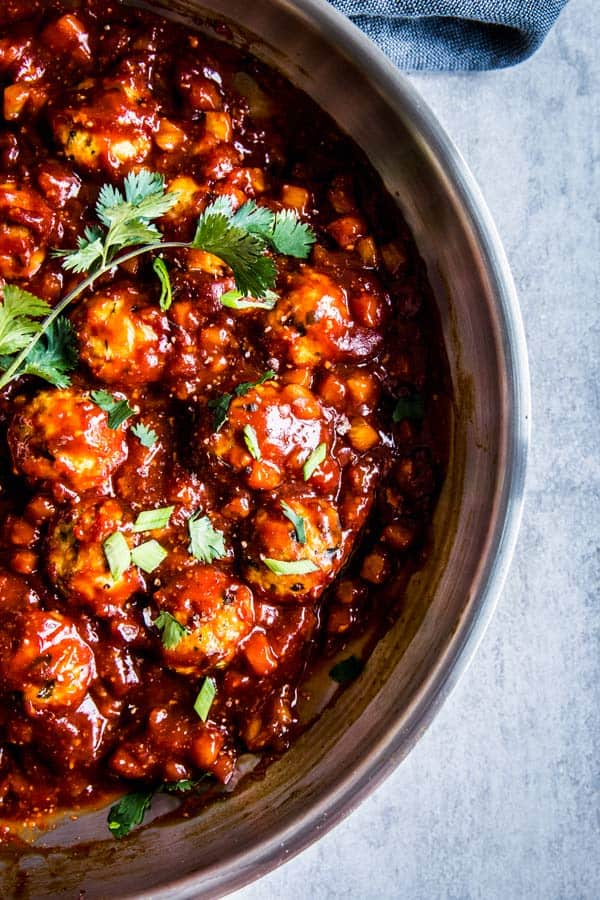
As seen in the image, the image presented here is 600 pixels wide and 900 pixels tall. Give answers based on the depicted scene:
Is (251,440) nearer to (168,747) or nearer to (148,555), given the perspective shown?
(148,555)

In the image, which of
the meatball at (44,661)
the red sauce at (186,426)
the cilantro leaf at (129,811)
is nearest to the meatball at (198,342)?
the red sauce at (186,426)

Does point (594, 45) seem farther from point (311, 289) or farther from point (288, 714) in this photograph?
point (288, 714)

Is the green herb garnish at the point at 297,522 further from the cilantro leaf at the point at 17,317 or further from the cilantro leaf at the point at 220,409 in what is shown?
the cilantro leaf at the point at 17,317

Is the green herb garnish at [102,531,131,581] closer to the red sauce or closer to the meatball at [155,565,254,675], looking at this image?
the red sauce

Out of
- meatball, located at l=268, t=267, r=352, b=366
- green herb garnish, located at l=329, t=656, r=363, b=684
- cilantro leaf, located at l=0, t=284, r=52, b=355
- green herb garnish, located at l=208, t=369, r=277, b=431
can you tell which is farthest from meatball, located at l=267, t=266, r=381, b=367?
green herb garnish, located at l=329, t=656, r=363, b=684

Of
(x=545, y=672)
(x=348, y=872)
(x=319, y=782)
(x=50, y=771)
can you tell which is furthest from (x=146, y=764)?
(x=545, y=672)
